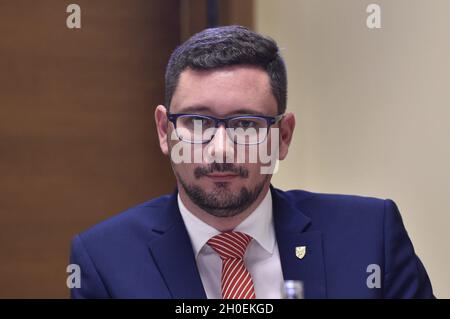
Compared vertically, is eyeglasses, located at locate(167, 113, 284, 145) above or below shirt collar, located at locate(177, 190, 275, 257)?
above

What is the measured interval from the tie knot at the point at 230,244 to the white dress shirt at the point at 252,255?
1 centimetres

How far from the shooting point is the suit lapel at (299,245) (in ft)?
4.30

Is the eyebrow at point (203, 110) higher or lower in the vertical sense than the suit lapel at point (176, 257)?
higher

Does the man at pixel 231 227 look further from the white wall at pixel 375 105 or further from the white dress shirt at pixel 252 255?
the white wall at pixel 375 105

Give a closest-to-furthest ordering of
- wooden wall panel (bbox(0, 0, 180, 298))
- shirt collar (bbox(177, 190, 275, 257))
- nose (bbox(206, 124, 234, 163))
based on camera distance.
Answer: nose (bbox(206, 124, 234, 163)), shirt collar (bbox(177, 190, 275, 257)), wooden wall panel (bbox(0, 0, 180, 298))

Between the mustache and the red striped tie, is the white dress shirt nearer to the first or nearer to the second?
the red striped tie

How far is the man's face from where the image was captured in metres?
1.25

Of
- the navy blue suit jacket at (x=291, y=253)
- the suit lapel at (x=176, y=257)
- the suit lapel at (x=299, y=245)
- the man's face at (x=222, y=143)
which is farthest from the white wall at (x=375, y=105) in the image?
the suit lapel at (x=176, y=257)

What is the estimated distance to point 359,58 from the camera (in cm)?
194

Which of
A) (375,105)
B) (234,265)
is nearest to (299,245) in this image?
(234,265)

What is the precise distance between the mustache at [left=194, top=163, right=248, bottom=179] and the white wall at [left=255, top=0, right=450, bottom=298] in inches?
24.3

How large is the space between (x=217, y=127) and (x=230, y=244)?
0.71 ft

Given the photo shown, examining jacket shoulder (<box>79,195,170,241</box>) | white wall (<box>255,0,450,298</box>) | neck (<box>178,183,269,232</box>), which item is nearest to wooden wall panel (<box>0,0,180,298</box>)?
white wall (<box>255,0,450,298</box>)
